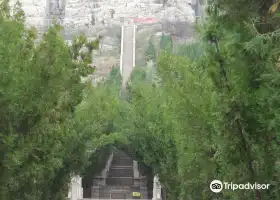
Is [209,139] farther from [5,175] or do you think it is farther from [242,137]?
[5,175]

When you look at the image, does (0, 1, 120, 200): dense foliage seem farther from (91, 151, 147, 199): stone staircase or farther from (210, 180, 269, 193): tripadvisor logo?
(91, 151, 147, 199): stone staircase

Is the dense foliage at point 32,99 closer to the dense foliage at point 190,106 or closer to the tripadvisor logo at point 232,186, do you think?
the dense foliage at point 190,106

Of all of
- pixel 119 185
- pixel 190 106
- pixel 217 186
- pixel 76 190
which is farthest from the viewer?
pixel 119 185

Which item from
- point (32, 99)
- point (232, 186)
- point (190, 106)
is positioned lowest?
point (232, 186)

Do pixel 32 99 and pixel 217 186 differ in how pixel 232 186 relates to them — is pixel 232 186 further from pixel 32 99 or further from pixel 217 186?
pixel 32 99

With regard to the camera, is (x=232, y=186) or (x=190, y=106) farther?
(x=190, y=106)

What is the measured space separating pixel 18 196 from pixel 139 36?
6168 cm

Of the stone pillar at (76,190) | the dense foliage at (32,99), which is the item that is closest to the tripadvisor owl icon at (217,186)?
the dense foliage at (32,99)

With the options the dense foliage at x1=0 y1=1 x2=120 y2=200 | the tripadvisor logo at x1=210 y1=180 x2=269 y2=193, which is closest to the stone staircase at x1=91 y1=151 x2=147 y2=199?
the dense foliage at x1=0 y1=1 x2=120 y2=200

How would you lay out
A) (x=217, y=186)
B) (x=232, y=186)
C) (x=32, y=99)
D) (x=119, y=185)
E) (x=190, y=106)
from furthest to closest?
(x=119, y=185) → (x=190, y=106) → (x=217, y=186) → (x=32, y=99) → (x=232, y=186)

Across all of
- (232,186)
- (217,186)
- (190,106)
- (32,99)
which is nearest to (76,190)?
(190,106)

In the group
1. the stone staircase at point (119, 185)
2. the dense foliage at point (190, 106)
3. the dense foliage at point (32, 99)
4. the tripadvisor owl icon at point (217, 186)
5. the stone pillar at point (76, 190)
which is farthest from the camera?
the stone staircase at point (119, 185)

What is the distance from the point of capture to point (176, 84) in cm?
1068

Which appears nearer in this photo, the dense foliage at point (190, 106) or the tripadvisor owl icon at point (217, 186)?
the dense foliage at point (190, 106)
